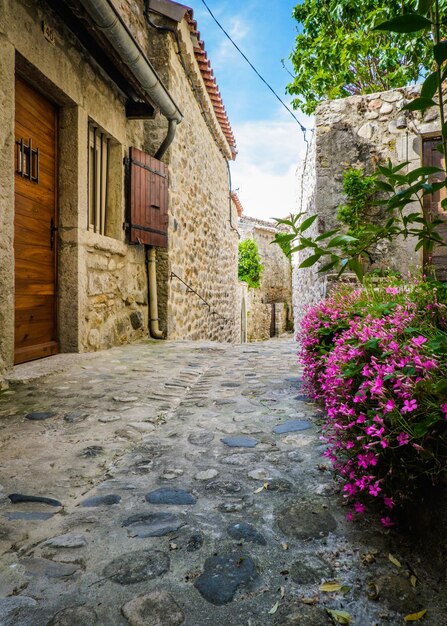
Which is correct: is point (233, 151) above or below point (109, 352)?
above

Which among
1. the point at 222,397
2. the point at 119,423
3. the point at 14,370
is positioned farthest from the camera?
the point at 14,370

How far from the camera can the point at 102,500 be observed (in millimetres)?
1508

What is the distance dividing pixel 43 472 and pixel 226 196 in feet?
32.7

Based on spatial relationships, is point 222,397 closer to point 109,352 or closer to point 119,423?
point 119,423

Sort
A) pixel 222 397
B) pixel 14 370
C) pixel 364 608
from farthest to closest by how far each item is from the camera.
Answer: pixel 14 370 → pixel 222 397 → pixel 364 608

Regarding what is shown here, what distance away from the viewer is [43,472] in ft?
5.59

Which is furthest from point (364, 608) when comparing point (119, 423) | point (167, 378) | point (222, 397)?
point (167, 378)

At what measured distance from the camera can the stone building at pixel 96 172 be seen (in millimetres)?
3264

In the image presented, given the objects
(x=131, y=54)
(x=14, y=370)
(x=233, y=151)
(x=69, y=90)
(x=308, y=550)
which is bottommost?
(x=308, y=550)

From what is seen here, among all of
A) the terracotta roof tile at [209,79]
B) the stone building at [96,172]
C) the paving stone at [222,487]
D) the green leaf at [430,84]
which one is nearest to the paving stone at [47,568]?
the paving stone at [222,487]

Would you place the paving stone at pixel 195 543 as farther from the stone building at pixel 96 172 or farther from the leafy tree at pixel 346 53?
the leafy tree at pixel 346 53

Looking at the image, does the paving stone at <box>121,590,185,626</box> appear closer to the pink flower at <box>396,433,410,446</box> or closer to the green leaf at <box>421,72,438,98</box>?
the pink flower at <box>396,433,410,446</box>

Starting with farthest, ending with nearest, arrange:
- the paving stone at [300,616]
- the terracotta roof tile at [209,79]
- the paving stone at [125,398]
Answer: the terracotta roof tile at [209,79] → the paving stone at [125,398] → the paving stone at [300,616]

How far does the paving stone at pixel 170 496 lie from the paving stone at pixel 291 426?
739 mm
